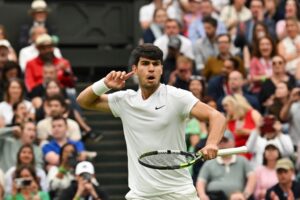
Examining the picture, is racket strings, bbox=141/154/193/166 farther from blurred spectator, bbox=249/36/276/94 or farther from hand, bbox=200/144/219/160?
blurred spectator, bbox=249/36/276/94

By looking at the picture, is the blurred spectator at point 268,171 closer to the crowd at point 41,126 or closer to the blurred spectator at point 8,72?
the crowd at point 41,126

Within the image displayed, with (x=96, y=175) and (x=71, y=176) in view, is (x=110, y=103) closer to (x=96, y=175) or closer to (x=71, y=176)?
(x=71, y=176)

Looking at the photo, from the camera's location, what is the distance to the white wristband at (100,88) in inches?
448

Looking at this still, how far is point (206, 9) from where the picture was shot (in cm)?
2048

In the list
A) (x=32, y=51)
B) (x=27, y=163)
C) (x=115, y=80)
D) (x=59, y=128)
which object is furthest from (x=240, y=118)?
(x=115, y=80)

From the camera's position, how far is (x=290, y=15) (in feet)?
66.0

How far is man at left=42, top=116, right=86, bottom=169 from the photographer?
17.0 meters

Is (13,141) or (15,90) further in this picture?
(15,90)

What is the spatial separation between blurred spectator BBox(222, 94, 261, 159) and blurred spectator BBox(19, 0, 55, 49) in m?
3.80

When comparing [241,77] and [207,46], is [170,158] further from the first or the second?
[207,46]

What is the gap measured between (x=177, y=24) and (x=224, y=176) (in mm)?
3779

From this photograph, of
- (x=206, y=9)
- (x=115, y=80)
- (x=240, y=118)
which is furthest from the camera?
(x=206, y=9)

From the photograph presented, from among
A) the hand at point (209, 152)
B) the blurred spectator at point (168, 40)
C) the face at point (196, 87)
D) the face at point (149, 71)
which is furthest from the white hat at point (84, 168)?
the hand at point (209, 152)

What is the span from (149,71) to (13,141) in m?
6.51
